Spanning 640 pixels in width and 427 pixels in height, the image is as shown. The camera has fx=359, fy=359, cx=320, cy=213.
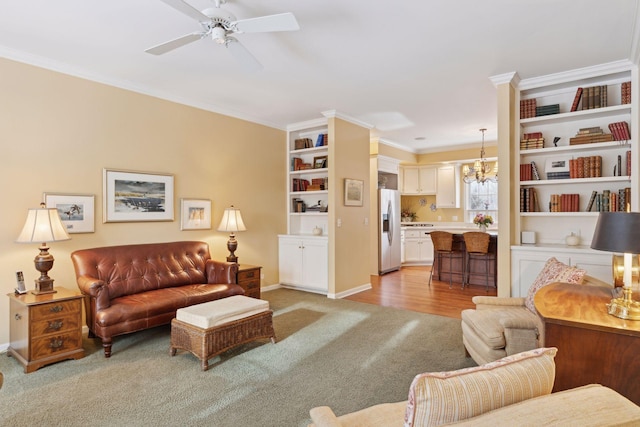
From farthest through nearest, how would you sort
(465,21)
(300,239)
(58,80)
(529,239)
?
(300,239) → (529,239) → (58,80) → (465,21)

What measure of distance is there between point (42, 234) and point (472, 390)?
3.43 metres

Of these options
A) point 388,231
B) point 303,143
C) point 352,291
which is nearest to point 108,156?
point 303,143

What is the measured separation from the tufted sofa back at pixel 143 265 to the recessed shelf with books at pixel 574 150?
3.74m

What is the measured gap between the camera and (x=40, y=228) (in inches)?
118

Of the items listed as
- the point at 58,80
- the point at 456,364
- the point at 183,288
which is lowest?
the point at 456,364

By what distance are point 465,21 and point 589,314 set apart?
7.31 feet

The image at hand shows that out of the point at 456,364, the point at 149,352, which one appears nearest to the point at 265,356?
the point at 149,352

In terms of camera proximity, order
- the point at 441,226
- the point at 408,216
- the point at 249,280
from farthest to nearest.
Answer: the point at 408,216, the point at 441,226, the point at 249,280

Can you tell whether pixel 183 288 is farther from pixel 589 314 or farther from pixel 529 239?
pixel 529 239

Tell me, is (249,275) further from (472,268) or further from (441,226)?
(441,226)

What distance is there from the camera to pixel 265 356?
305 centimetres

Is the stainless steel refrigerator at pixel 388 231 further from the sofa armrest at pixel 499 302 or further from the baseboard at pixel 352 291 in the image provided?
the sofa armrest at pixel 499 302

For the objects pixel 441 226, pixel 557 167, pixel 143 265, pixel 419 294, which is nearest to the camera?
pixel 143 265

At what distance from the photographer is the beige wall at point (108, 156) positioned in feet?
10.7
